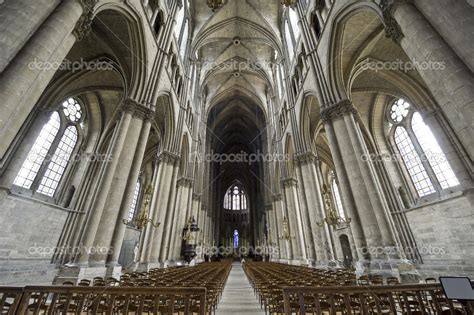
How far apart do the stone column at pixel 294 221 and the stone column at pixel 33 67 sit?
16.7 meters

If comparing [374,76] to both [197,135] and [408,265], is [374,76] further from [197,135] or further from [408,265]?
[197,135]

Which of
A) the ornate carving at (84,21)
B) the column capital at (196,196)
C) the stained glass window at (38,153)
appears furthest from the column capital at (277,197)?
the ornate carving at (84,21)

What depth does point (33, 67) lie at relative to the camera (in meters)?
4.25

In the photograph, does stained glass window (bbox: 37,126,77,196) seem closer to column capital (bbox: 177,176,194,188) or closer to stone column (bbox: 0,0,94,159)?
column capital (bbox: 177,176,194,188)

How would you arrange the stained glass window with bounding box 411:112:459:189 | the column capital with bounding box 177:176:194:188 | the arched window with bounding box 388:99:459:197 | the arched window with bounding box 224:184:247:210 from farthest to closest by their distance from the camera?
the arched window with bounding box 224:184:247:210 → the column capital with bounding box 177:176:194:188 → the arched window with bounding box 388:99:459:197 → the stained glass window with bounding box 411:112:459:189

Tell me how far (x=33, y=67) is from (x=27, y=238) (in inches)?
463

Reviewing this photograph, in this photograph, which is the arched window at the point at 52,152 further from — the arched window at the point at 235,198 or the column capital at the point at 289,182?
the arched window at the point at 235,198

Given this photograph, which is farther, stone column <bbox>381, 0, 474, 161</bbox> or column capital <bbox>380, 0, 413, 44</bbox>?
column capital <bbox>380, 0, 413, 44</bbox>

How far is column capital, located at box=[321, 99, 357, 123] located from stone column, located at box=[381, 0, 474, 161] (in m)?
3.72

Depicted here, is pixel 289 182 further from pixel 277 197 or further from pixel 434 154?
pixel 434 154

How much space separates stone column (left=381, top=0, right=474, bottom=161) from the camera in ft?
13.5

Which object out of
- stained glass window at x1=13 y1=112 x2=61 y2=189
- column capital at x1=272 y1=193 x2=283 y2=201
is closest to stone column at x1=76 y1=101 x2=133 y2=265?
stained glass window at x1=13 y1=112 x2=61 y2=189

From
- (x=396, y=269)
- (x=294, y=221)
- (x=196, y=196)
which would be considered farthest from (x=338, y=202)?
(x=396, y=269)

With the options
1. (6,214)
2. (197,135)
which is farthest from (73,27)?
(197,135)
